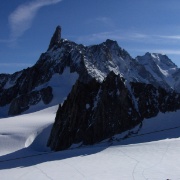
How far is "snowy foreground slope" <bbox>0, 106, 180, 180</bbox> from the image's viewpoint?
953 inches

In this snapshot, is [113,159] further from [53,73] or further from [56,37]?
[56,37]

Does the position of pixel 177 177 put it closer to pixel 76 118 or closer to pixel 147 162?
pixel 147 162

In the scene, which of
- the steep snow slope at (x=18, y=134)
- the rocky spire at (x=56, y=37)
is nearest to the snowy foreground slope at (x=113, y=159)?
the steep snow slope at (x=18, y=134)

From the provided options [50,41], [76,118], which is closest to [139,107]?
[76,118]

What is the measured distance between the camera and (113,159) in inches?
1182

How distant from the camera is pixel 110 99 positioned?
51.7 m

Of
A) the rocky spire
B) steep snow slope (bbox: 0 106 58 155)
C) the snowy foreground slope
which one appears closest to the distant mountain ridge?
the rocky spire

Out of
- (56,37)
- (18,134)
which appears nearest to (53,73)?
(56,37)

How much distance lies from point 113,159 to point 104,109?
20412 millimetres

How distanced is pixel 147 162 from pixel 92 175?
5.87 metres

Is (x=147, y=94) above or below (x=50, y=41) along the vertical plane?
below

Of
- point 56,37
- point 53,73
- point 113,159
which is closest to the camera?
point 113,159

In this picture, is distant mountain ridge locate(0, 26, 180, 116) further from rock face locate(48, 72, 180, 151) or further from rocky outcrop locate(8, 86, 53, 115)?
rock face locate(48, 72, 180, 151)

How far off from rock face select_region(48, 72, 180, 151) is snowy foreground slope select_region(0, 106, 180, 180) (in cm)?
170
